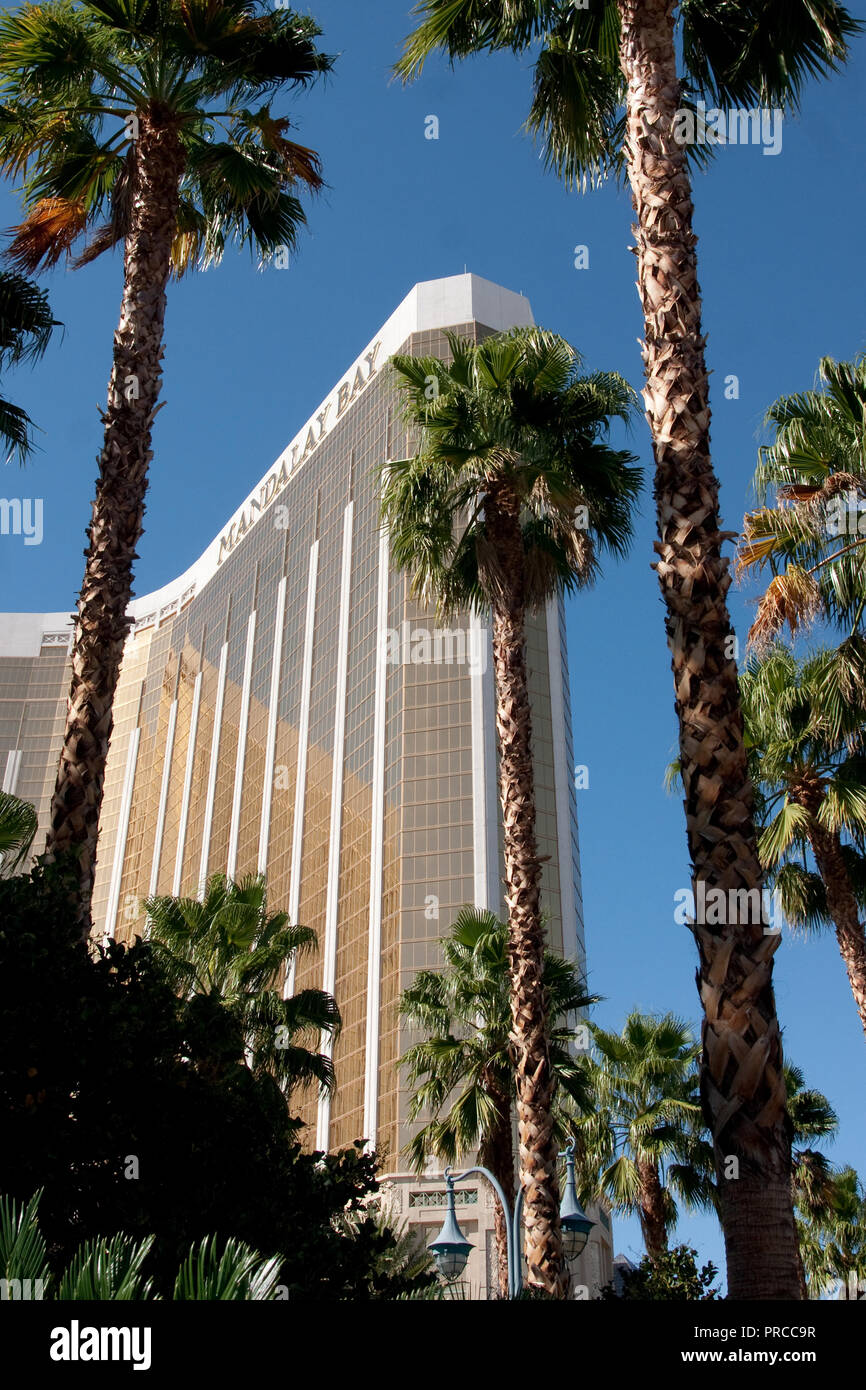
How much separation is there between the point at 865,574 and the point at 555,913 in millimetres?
47424

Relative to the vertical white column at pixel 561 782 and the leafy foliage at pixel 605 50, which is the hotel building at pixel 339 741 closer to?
the vertical white column at pixel 561 782

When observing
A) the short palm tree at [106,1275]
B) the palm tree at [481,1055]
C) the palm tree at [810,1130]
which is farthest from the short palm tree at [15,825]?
the palm tree at [810,1130]

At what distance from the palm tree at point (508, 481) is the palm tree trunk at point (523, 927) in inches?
1.4

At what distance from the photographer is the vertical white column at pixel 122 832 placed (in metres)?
94.8

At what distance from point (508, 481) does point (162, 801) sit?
274 feet

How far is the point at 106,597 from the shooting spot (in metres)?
11.1

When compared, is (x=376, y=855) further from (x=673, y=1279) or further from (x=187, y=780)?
(x=673, y=1279)

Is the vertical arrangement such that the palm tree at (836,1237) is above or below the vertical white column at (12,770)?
below

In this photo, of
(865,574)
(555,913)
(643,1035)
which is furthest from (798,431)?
(555,913)

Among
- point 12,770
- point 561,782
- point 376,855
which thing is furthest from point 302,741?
point 12,770

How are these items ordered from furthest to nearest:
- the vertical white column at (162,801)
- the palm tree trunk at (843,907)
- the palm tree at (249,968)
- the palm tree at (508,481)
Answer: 1. the vertical white column at (162,801)
2. the palm tree at (249,968)
3. the palm tree trunk at (843,907)
4. the palm tree at (508,481)
